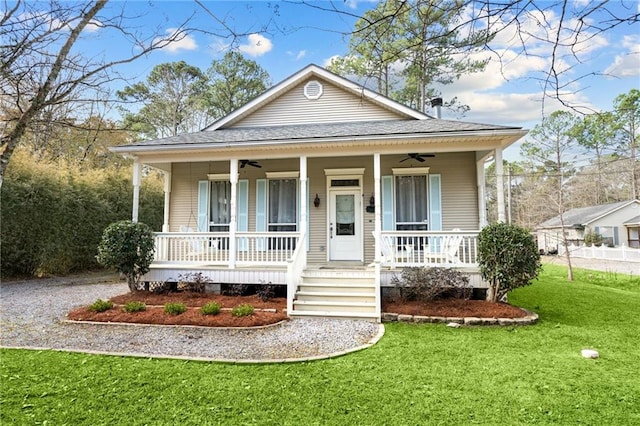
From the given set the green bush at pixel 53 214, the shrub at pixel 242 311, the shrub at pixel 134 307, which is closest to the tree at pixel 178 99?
the green bush at pixel 53 214

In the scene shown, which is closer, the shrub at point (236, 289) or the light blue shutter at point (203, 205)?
the shrub at point (236, 289)

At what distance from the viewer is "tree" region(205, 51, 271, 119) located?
23.5 meters

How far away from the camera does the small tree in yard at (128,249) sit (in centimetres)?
Result: 738

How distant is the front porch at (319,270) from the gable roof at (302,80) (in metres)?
4.28

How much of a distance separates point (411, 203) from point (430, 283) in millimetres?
3106

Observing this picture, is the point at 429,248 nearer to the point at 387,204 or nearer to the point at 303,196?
the point at 387,204

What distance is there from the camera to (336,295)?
6.99m

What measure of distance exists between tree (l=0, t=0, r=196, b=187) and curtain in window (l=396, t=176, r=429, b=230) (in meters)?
7.17

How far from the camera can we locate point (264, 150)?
8297 millimetres

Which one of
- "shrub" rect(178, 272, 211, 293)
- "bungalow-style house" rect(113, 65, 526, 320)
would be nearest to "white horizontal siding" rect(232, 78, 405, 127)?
"bungalow-style house" rect(113, 65, 526, 320)

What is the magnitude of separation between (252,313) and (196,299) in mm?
1805

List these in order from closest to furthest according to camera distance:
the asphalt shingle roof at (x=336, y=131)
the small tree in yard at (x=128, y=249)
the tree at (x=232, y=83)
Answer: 1. the small tree in yard at (x=128, y=249)
2. the asphalt shingle roof at (x=336, y=131)
3. the tree at (x=232, y=83)

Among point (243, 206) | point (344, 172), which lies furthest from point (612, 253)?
point (243, 206)

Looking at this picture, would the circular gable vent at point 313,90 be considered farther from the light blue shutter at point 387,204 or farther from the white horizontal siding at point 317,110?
the light blue shutter at point 387,204
